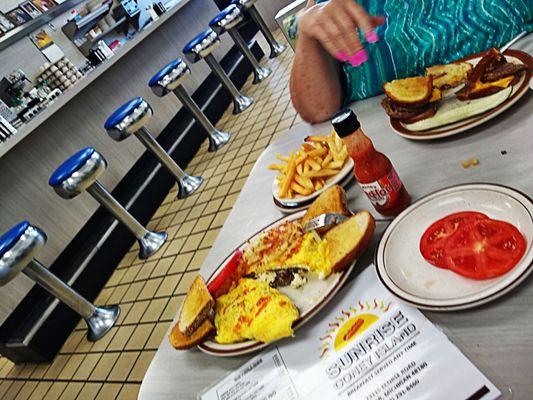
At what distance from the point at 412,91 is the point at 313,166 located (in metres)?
0.38

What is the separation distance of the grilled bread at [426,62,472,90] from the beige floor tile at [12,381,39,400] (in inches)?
150

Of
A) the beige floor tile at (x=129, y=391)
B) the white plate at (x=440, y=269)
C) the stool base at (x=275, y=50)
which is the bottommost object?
the beige floor tile at (x=129, y=391)

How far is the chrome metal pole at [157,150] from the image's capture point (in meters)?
4.40

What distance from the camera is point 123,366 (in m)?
2.99

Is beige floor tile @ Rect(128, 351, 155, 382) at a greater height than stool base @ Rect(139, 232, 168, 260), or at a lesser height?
lesser

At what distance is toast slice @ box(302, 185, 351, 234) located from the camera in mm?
1090

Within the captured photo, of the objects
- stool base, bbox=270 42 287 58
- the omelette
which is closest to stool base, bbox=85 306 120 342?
the omelette

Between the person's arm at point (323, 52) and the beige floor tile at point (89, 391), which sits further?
the beige floor tile at point (89, 391)

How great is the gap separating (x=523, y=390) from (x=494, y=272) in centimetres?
21

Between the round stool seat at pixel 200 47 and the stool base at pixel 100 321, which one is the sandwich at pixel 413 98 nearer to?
the stool base at pixel 100 321

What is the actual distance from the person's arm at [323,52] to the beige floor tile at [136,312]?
2.44m

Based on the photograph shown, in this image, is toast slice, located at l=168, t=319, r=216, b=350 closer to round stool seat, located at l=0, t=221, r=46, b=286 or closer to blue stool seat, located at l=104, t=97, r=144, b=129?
round stool seat, located at l=0, t=221, r=46, b=286

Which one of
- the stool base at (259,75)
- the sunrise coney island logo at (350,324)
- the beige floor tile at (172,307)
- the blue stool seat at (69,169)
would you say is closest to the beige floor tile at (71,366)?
the beige floor tile at (172,307)

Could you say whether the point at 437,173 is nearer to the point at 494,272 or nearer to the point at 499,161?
the point at 499,161
